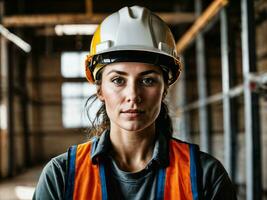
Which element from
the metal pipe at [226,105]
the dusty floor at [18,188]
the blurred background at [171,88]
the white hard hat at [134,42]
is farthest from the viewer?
the dusty floor at [18,188]

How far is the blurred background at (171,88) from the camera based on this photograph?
15.2 feet

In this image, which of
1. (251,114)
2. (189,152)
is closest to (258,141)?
(251,114)

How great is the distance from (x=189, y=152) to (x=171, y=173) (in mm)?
Result: 137

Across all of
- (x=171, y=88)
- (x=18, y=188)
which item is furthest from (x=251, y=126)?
(x=171, y=88)

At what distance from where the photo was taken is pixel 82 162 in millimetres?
1796

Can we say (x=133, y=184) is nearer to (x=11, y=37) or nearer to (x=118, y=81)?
(x=118, y=81)

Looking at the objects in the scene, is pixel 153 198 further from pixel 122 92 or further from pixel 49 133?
pixel 49 133

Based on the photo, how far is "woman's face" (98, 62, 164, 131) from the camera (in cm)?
175

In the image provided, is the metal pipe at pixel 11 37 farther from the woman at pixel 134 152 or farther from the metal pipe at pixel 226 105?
the woman at pixel 134 152

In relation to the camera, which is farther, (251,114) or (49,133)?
(49,133)

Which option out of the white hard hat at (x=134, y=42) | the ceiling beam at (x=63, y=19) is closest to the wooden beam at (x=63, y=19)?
the ceiling beam at (x=63, y=19)

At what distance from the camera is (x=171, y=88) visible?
43.6ft

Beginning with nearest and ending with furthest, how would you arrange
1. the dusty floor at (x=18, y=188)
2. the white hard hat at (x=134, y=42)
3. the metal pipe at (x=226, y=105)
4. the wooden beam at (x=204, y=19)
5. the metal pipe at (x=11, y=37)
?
the white hard hat at (x=134, y=42) < the wooden beam at (x=204, y=19) < the metal pipe at (x=226, y=105) < the dusty floor at (x=18, y=188) < the metal pipe at (x=11, y=37)

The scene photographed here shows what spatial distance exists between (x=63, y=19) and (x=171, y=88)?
22.0 ft
